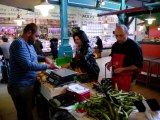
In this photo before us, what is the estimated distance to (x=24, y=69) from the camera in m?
2.37

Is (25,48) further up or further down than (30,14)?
further down

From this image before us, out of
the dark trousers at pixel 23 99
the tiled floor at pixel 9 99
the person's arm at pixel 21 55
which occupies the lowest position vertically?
the tiled floor at pixel 9 99

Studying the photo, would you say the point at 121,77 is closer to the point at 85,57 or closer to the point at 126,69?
the point at 126,69

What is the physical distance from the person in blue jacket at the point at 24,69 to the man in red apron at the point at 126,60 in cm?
117

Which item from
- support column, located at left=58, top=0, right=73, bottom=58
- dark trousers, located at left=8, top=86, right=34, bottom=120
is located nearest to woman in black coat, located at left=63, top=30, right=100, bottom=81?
dark trousers, located at left=8, top=86, right=34, bottom=120

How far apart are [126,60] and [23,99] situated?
161 centimetres

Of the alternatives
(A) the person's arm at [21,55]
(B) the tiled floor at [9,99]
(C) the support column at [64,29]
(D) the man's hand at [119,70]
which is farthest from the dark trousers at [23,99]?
(C) the support column at [64,29]

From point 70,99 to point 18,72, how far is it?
82 centimetres

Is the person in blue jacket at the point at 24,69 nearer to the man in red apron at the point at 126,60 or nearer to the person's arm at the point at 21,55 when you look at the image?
the person's arm at the point at 21,55

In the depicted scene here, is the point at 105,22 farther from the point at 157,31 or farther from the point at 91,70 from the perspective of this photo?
the point at 91,70

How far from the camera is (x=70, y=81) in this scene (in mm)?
2557

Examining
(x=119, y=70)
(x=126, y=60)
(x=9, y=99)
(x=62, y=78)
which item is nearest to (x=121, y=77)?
Answer: (x=119, y=70)

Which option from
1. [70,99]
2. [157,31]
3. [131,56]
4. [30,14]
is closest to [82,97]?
[70,99]

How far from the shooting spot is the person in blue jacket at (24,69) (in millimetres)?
2330
